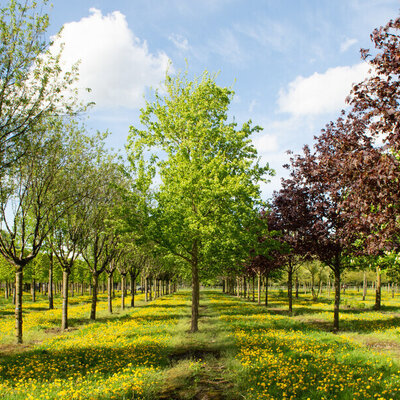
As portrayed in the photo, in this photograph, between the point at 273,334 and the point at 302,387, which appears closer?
the point at 302,387

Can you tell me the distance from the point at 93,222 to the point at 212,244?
10261 millimetres

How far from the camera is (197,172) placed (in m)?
16.6

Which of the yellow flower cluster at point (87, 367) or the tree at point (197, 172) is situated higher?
the tree at point (197, 172)

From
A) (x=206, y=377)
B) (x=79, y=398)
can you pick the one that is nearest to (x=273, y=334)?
(x=206, y=377)

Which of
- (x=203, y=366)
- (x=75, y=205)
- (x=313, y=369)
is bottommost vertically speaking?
(x=203, y=366)

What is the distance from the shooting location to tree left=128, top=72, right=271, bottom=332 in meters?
16.8

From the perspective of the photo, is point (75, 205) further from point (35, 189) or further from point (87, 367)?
point (87, 367)

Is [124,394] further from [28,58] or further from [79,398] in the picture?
[28,58]

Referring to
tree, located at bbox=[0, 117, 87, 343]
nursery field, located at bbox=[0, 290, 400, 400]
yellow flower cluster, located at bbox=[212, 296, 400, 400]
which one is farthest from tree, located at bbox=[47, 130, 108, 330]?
yellow flower cluster, located at bbox=[212, 296, 400, 400]

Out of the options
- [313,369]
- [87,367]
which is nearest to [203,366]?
[313,369]

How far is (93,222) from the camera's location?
22953mm

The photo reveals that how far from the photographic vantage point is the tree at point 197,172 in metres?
16.8

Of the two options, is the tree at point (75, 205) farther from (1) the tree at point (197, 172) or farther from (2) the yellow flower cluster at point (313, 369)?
(2) the yellow flower cluster at point (313, 369)

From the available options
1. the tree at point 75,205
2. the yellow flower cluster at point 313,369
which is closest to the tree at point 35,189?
the tree at point 75,205
